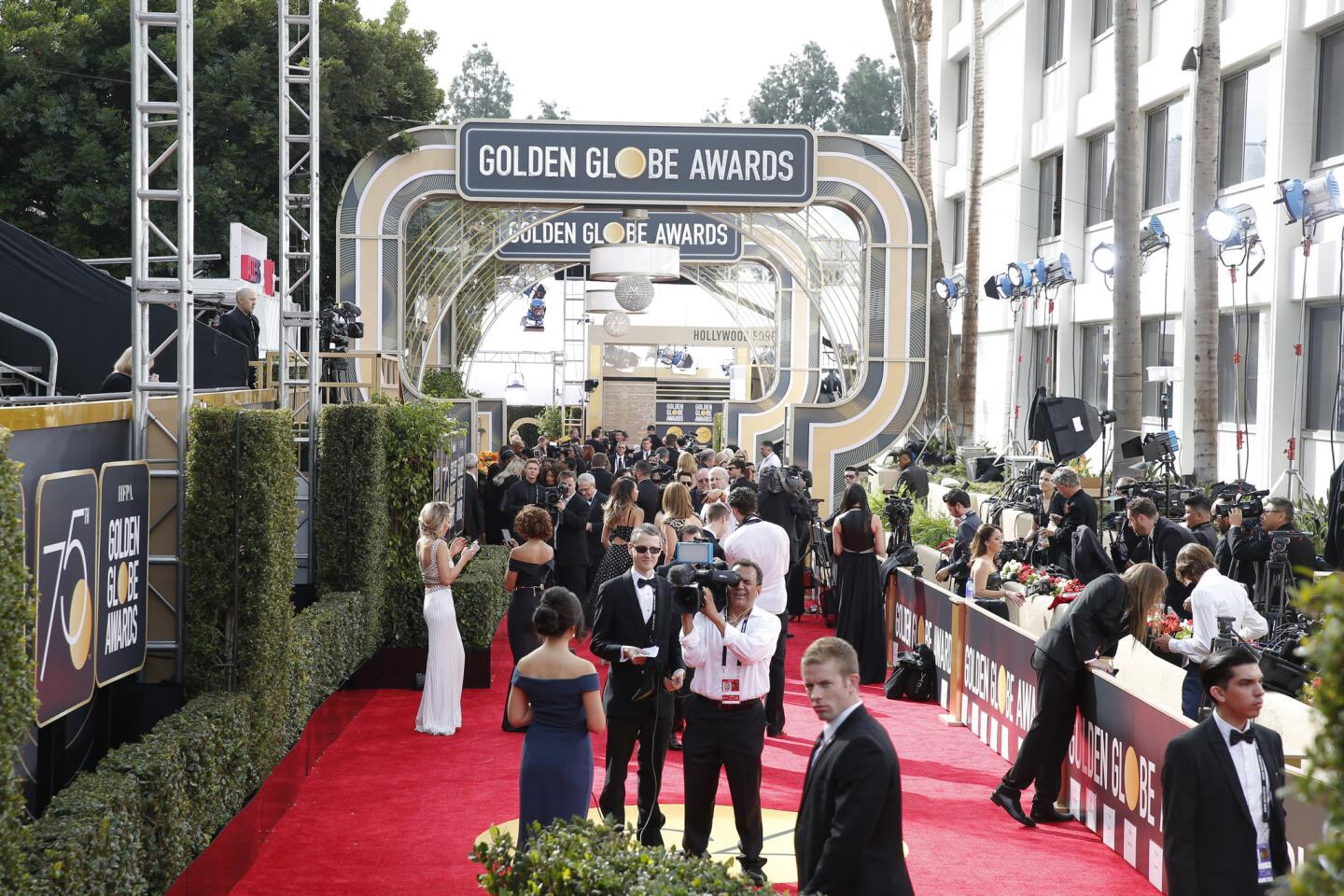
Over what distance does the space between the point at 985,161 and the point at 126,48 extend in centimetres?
1865

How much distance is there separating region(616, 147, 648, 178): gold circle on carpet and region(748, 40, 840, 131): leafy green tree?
66278mm

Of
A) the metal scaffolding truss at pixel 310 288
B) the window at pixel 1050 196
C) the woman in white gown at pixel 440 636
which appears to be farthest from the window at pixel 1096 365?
the woman in white gown at pixel 440 636

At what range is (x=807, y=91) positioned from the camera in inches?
3351

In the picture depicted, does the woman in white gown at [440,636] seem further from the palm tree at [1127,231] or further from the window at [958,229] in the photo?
the window at [958,229]

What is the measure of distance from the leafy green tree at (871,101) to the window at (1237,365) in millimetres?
65289

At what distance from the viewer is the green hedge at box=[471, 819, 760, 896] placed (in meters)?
4.53

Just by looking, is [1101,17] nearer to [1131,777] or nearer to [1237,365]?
[1237,365]

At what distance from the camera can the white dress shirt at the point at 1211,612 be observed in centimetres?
816

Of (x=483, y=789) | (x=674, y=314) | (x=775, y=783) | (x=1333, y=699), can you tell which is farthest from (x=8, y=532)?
(x=674, y=314)

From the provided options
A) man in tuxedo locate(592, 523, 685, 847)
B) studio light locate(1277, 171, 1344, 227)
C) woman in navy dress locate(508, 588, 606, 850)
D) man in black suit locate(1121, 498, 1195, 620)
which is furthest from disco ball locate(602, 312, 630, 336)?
woman in navy dress locate(508, 588, 606, 850)

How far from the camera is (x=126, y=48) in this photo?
2114 cm

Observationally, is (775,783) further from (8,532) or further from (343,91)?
(343,91)

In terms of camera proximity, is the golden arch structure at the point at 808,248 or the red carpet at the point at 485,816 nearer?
the red carpet at the point at 485,816

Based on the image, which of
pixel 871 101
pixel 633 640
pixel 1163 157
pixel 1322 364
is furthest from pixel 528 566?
pixel 871 101
